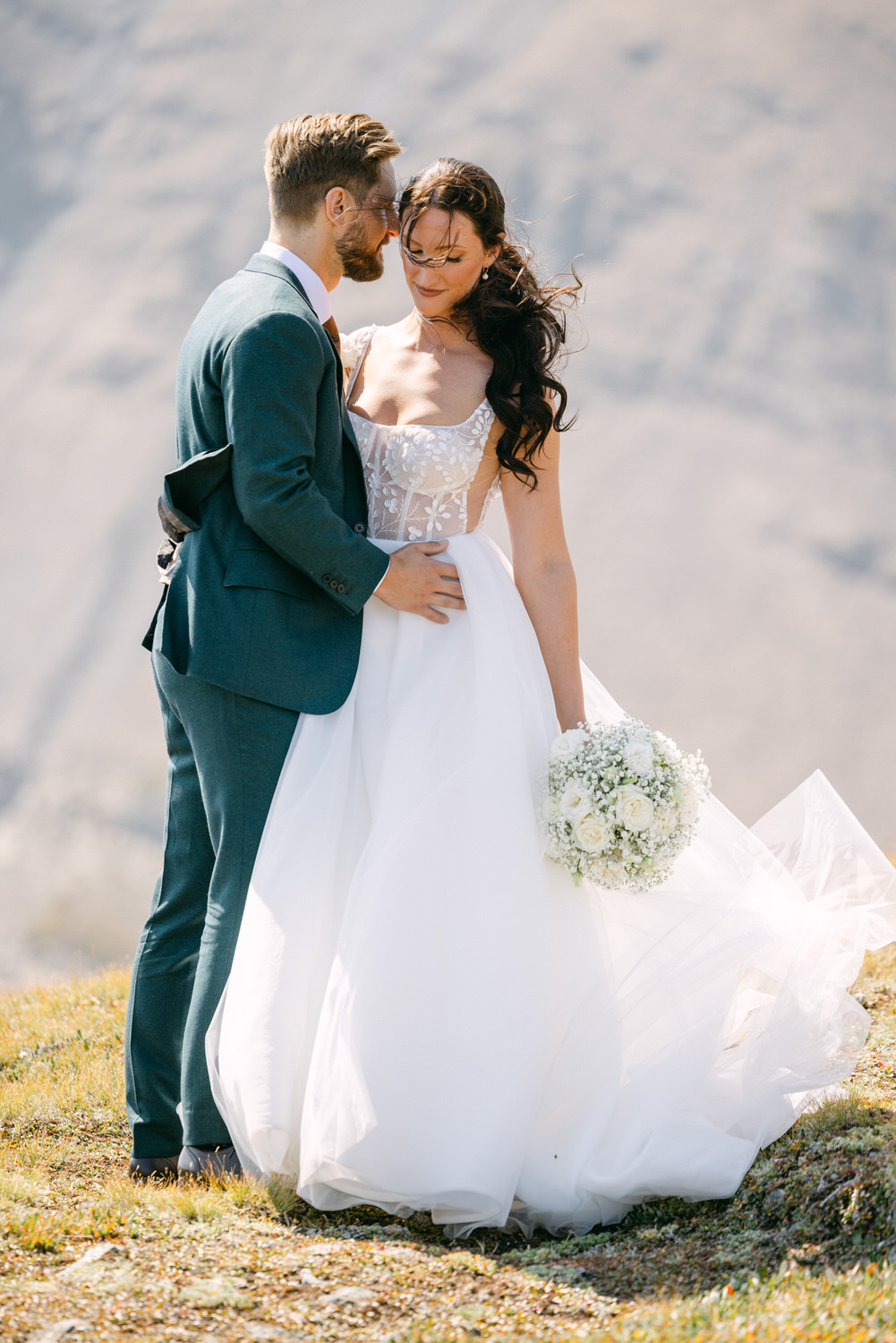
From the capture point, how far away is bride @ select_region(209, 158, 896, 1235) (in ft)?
9.37

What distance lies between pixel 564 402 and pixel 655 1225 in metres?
2.32

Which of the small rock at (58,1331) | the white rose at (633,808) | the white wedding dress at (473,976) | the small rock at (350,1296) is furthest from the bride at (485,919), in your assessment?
the small rock at (58,1331)

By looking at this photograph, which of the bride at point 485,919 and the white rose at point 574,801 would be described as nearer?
the bride at point 485,919

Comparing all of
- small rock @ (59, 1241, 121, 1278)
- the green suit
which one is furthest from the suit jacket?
small rock @ (59, 1241, 121, 1278)

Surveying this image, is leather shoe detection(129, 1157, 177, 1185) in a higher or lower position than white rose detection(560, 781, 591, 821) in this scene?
lower

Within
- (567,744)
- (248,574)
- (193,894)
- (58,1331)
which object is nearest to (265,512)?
(248,574)

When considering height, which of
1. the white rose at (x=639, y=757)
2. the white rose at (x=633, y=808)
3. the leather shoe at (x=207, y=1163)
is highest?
the white rose at (x=639, y=757)

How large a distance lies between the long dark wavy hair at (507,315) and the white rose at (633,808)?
40.8 inches

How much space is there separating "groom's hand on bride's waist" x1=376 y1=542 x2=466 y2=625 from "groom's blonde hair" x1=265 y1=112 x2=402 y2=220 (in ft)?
3.43

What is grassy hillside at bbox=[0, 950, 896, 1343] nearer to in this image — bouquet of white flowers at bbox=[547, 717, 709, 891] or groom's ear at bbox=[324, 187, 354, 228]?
bouquet of white flowers at bbox=[547, 717, 709, 891]

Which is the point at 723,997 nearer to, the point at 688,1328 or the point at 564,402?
the point at 688,1328

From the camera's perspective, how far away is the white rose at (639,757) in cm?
310

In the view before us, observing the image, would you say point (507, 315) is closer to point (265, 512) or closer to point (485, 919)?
point (265, 512)

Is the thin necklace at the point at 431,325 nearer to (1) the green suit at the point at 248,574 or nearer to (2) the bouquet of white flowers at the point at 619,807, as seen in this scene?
(1) the green suit at the point at 248,574
